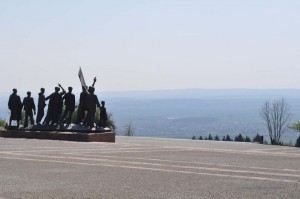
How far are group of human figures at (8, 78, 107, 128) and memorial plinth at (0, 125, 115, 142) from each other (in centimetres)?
71

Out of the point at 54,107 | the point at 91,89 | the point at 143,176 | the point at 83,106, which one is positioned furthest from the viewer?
the point at 54,107

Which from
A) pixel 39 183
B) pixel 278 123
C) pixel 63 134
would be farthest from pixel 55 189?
pixel 278 123

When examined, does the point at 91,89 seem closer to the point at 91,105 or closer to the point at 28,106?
the point at 91,105

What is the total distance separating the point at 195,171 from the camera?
16219mm

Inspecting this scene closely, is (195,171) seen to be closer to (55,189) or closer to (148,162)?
(148,162)

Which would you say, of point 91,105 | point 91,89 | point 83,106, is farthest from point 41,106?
point 91,89

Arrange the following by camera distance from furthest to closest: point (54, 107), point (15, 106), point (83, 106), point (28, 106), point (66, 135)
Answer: point (28, 106), point (15, 106), point (54, 107), point (83, 106), point (66, 135)

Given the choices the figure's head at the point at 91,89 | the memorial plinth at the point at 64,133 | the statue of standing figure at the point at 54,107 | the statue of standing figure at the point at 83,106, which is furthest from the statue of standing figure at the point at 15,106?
the figure's head at the point at 91,89

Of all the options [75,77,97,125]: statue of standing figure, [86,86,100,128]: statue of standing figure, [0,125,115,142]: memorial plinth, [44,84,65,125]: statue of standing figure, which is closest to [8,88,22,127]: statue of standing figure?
[0,125,115,142]: memorial plinth

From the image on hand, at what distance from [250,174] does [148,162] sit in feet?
12.3

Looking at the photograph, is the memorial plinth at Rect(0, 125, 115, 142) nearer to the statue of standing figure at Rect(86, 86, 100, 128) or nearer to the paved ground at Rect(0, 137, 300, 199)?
the statue of standing figure at Rect(86, 86, 100, 128)

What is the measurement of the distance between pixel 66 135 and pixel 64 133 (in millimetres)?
259

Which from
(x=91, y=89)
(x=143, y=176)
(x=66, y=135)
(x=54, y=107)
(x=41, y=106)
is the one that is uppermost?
(x=91, y=89)

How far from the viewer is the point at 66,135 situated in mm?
32062
